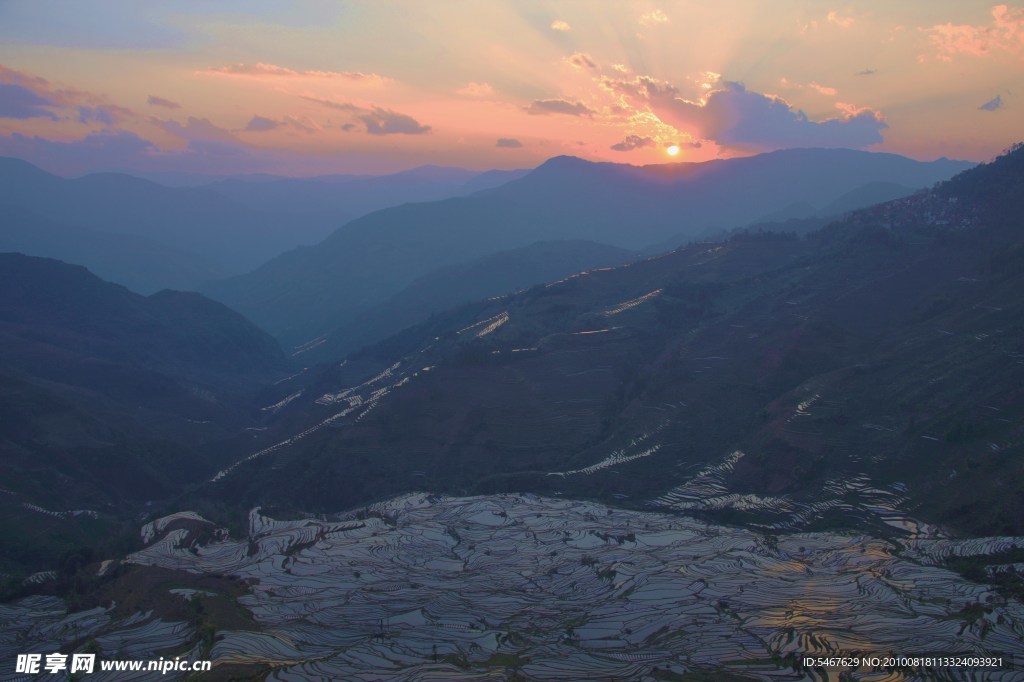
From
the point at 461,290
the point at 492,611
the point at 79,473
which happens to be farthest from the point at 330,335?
the point at 492,611

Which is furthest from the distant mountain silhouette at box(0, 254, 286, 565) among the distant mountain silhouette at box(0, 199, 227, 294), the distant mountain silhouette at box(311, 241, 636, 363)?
the distant mountain silhouette at box(0, 199, 227, 294)

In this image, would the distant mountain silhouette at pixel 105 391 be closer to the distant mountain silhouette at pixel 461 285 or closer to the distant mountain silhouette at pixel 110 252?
the distant mountain silhouette at pixel 461 285

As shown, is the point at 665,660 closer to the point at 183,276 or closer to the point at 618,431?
the point at 618,431

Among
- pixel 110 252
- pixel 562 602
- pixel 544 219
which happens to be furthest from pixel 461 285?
pixel 110 252

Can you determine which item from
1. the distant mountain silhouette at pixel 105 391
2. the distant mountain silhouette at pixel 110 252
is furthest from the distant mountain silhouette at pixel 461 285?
the distant mountain silhouette at pixel 110 252

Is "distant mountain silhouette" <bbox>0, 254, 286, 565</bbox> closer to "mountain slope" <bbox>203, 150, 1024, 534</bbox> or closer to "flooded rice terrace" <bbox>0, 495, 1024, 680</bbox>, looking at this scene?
"mountain slope" <bbox>203, 150, 1024, 534</bbox>

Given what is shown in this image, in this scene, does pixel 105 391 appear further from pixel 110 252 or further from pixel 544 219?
pixel 110 252
